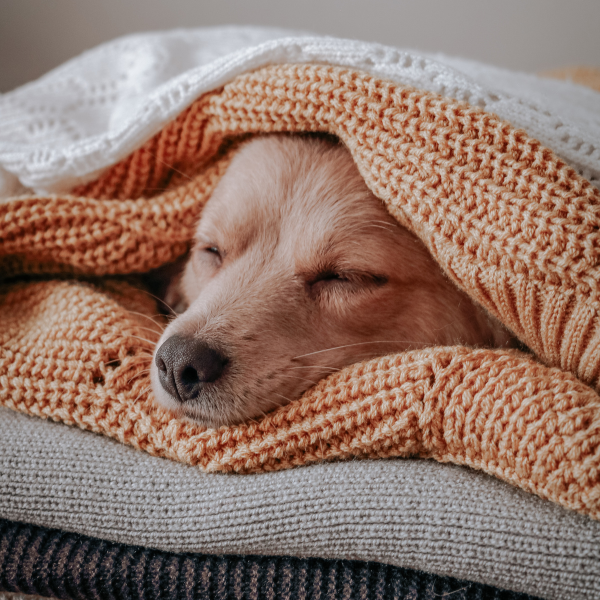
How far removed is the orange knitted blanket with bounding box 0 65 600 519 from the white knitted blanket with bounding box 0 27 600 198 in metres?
0.07

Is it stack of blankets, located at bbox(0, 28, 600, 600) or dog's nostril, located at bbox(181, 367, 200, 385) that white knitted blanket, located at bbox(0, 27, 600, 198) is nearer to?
stack of blankets, located at bbox(0, 28, 600, 600)

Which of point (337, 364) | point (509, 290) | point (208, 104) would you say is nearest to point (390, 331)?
point (337, 364)

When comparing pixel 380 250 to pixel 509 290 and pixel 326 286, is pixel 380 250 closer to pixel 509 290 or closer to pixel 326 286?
pixel 326 286

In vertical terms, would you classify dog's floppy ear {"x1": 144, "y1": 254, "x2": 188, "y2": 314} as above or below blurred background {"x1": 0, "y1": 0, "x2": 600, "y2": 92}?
below

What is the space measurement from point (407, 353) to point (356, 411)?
0.15 meters

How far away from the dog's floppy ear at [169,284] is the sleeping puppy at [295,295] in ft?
0.69

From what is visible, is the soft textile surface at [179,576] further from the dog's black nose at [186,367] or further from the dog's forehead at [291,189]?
the dog's forehead at [291,189]

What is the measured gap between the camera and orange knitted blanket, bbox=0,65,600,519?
84 centimetres

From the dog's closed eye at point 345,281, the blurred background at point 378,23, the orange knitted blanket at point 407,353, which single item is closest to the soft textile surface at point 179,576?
the orange knitted blanket at point 407,353

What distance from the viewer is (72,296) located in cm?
124

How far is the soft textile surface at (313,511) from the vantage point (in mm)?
768

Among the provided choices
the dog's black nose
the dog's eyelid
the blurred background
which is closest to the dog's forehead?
the dog's eyelid

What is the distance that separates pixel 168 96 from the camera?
1.30 metres

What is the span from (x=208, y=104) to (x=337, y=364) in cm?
70
